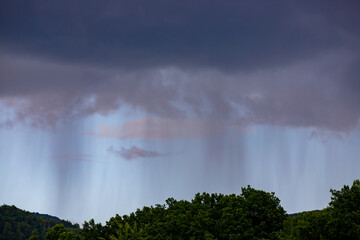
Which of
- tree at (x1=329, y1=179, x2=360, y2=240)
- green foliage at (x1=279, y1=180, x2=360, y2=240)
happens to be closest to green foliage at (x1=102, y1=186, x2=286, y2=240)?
green foliage at (x1=279, y1=180, x2=360, y2=240)

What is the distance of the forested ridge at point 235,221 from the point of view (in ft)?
200

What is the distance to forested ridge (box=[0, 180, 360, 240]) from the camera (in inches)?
2404

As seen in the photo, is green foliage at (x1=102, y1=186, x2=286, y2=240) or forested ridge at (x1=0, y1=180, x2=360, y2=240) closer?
forested ridge at (x1=0, y1=180, x2=360, y2=240)

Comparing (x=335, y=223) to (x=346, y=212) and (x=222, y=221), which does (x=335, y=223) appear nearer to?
(x=346, y=212)

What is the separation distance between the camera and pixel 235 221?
70.4 meters

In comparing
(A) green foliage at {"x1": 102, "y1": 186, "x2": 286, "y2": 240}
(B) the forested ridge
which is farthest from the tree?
(A) green foliage at {"x1": 102, "y1": 186, "x2": 286, "y2": 240}

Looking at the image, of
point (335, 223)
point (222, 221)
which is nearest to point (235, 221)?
point (222, 221)

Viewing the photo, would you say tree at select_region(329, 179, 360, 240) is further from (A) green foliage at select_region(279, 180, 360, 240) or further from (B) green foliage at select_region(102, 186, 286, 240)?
(B) green foliage at select_region(102, 186, 286, 240)

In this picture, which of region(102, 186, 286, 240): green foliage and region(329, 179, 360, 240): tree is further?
region(102, 186, 286, 240): green foliage

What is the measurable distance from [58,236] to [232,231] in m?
34.4

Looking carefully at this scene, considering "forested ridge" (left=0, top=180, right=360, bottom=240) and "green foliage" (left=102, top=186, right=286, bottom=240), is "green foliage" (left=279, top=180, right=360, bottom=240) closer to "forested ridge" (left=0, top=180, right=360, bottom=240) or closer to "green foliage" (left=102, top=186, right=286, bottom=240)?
"forested ridge" (left=0, top=180, right=360, bottom=240)

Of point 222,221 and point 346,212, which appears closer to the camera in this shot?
point 346,212

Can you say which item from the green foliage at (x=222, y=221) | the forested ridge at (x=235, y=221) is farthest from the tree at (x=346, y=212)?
the green foliage at (x=222, y=221)

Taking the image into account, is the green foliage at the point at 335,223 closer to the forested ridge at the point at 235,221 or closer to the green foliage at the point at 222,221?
the forested ridge at the point at 235,221
